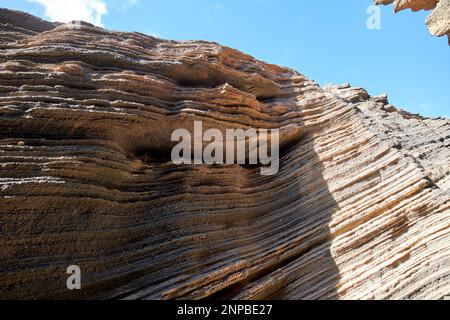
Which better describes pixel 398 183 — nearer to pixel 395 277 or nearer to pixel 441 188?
pixel 441 188

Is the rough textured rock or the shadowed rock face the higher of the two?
the rough textured rock

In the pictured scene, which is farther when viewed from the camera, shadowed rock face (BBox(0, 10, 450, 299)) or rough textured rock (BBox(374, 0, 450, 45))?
rough textured rock (BBox(374, 0, 450, 45))

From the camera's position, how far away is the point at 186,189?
28.8ft

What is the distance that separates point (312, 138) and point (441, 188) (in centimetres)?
385

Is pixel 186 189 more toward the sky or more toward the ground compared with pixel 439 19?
more toward the ground

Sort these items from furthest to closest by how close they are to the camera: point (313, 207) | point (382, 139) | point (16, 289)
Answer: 1. point (382, 139)
2. point (313, 207)
3. point (16, 289)

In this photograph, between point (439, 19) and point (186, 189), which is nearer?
point (186, 189)

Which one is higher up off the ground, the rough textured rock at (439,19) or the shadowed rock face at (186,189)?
the rough textured rock at (439,19)

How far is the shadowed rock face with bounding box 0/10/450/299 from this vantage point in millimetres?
6586

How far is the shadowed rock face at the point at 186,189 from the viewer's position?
6586mm

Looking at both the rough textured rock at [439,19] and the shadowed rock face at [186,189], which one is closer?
the shadowed rock face at [186,189]

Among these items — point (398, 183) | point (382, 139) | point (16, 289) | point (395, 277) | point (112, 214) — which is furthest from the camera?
point (382, 139)

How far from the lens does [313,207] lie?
872cm

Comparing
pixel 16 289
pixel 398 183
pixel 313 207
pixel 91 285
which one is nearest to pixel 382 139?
pixel 398 183
